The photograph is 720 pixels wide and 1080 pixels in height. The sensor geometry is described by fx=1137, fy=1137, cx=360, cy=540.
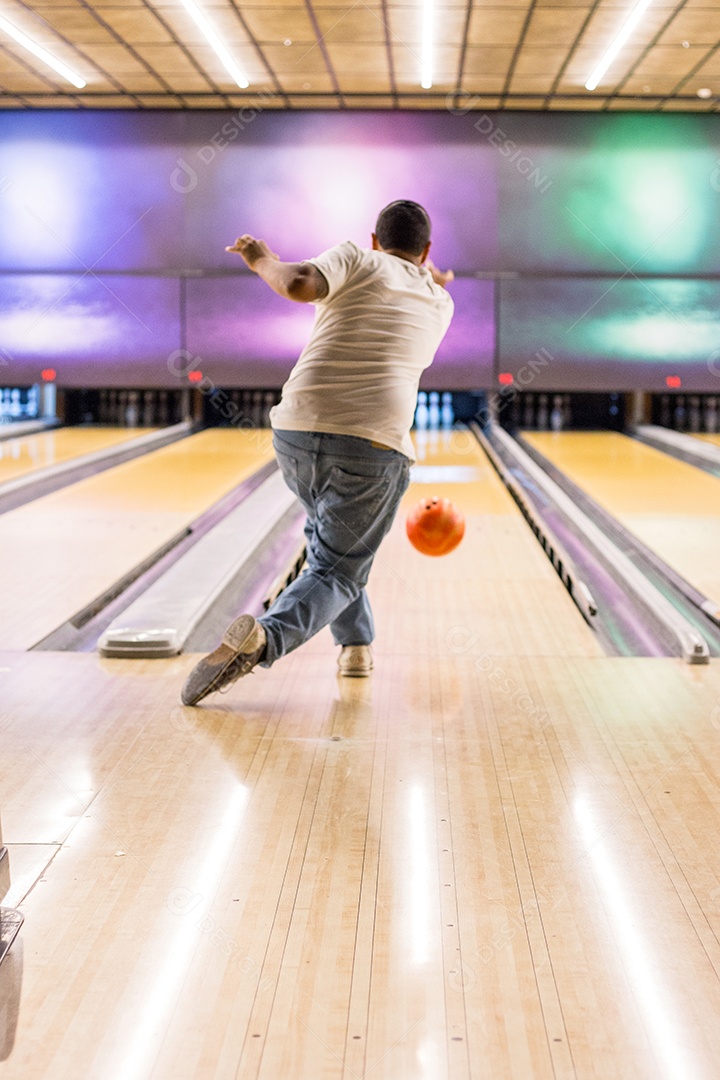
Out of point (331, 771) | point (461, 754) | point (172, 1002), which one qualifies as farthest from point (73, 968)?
point (461, 754)

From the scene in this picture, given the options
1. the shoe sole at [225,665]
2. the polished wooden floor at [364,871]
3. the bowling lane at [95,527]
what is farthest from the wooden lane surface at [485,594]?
the bowling lane at [95,527]

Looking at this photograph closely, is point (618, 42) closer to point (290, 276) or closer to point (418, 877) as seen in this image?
point (290, 276)

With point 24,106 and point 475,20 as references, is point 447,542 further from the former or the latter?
point 24,106

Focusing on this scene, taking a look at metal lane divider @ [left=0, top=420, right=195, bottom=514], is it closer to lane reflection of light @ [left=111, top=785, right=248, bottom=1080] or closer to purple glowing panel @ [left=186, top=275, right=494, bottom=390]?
purple glowing panel @ [left=186, top=275, right=494, bottom=390]

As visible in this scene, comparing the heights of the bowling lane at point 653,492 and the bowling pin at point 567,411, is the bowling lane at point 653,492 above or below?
below

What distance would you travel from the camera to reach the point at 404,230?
8.25ft

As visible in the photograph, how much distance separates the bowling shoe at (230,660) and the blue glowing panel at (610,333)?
670cm

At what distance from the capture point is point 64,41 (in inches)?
271

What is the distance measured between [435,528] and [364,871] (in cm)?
204

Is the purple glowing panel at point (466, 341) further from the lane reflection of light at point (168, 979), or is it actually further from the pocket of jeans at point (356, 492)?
the lane reflection of light at point (168, 979)

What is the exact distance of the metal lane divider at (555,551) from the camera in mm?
3520

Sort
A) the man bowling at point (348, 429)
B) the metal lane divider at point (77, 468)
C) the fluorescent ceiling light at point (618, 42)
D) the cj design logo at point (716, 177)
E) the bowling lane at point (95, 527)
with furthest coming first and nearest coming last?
1. the cj design logo at point (716, 177)
2. the fluorescent ceiling light at point (618, 42)
3. the metal lane divider at point (77, 468)
4. the bowling lane at point (95, 527)
5. the man bowling at point (348, 429)

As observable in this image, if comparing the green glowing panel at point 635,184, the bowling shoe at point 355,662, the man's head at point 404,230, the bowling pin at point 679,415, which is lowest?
the bowling shoe at point 355,662

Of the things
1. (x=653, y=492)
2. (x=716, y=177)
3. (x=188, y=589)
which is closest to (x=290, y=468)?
(x=188, y=589)
